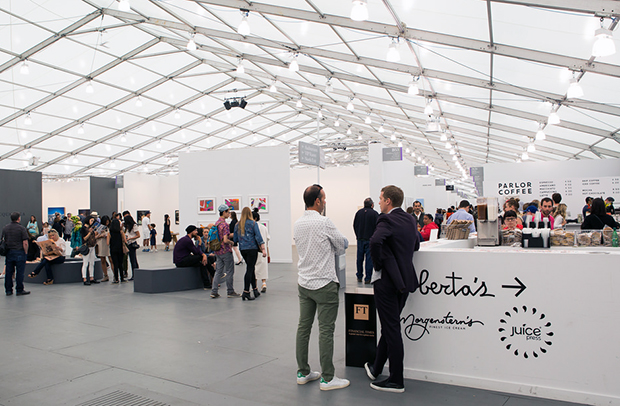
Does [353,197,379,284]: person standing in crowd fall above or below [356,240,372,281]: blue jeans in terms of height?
above

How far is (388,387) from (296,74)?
11325mm

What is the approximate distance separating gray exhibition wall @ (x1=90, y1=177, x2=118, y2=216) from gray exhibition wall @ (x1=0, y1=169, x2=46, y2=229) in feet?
16.9

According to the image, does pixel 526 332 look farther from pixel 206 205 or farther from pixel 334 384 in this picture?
pixel 206 205

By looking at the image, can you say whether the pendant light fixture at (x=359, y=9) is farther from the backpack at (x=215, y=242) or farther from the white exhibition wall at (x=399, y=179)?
the white exhibition wall at (x=399, y=179)

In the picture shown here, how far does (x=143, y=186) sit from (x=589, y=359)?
20.5m

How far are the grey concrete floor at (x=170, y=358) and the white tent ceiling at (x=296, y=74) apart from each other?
15.8 ft

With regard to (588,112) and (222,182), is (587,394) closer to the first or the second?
(588,112)

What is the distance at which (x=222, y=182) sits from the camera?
12.8 metres

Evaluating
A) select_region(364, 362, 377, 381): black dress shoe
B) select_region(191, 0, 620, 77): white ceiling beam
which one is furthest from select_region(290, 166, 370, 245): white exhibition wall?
select_region(364, 362, 377, 381): black dress shoe

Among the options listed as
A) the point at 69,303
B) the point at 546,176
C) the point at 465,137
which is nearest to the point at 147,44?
the point at 69,303

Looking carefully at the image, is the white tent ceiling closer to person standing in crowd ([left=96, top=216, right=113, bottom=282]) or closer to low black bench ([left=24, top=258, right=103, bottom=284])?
person standing in crowd ([left=96, top=216, right=113, bottom=282])

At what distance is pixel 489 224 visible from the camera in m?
4.01

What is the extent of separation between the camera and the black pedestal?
12.2ft

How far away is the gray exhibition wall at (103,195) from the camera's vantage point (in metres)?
20.7
